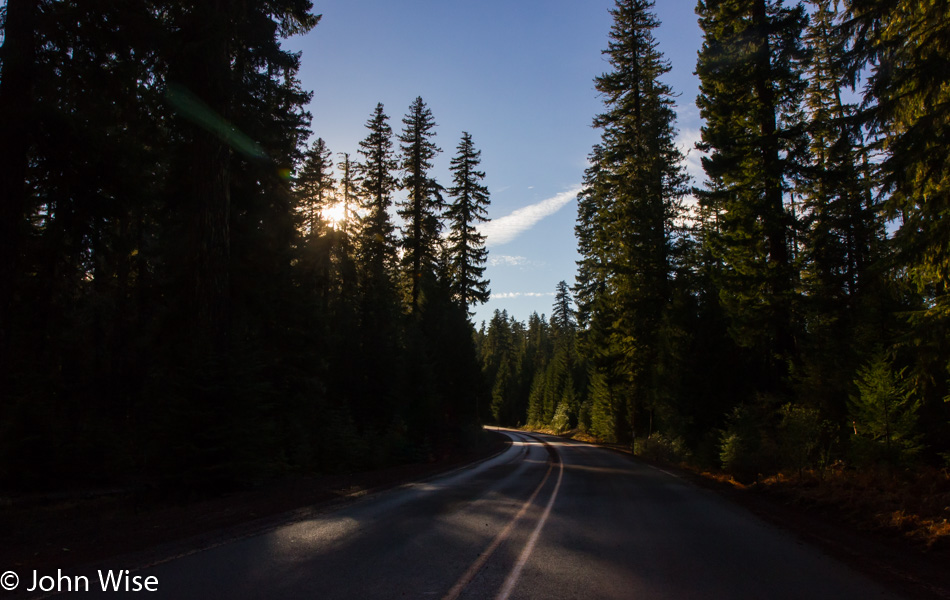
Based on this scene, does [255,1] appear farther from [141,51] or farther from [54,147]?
[54,147]

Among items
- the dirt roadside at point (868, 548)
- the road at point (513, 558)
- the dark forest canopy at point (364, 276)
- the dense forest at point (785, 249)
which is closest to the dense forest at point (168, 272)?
the dark forest canopy at point (364, 276)

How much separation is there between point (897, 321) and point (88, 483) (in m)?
21.3

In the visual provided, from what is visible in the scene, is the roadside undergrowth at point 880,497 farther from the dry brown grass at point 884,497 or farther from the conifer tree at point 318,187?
the conifer tree at point 318,187

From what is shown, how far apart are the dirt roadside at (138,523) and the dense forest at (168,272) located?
1055 millimetres

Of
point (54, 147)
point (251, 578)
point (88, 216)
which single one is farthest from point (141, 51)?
point (251, 578)

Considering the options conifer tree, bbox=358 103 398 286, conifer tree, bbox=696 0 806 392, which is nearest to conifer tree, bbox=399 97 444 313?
conifer tree, bbox=358 103 398 286

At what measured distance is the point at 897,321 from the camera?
14.0 meters

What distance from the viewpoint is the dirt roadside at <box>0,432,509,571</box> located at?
6.39 metres

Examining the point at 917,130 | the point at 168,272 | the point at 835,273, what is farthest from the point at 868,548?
the point at 168,272

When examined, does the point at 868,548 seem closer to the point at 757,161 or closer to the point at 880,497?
the point at 880,497

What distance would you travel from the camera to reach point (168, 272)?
1736 centimetres

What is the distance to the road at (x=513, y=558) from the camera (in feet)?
17.9

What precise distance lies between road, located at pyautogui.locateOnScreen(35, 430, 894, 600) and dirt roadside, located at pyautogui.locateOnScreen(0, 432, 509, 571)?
57cm

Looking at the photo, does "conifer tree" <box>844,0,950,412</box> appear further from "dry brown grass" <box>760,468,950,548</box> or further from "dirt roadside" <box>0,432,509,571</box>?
"dirt roadside" <box>0,432,509,571</box>
